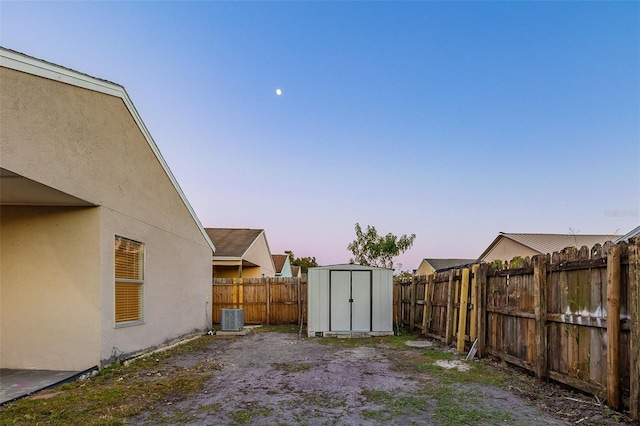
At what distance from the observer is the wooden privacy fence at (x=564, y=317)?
3554mm

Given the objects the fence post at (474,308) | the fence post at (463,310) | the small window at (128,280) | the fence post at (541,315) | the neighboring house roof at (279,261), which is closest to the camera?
the fence post at (541,315)

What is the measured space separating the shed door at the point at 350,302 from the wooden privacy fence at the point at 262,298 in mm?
3284

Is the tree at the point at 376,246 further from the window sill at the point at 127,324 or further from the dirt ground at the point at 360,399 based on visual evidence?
the window sill at the point at 127,324

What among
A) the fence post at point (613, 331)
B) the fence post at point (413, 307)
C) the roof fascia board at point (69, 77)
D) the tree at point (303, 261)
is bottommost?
the tree at point (303, 261)

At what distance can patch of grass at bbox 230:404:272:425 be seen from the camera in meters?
3.55

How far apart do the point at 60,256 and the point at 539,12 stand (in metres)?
11.3

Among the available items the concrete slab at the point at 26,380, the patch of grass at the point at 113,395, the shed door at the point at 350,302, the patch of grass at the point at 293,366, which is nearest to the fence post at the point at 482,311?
the patch of grass at the point at 293,366

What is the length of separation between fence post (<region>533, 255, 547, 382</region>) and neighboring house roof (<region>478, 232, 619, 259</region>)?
15240 millimetres

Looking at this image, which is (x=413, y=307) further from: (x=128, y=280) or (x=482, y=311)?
(x=128, y=280)

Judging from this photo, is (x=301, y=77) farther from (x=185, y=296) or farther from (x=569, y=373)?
(x=569, y=373)

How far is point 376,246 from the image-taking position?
2927 centimetres

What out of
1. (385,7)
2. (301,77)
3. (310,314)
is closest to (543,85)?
(385,7)

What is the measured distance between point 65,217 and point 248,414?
4304 millimetres

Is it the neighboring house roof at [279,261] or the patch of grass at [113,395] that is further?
the neighboring house roof at [279,261]
